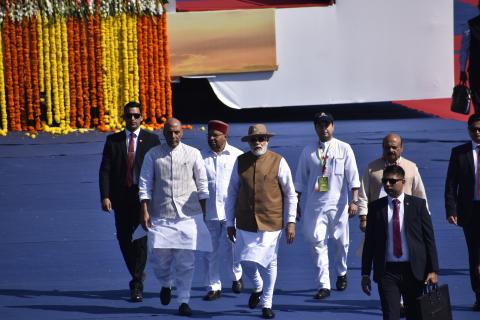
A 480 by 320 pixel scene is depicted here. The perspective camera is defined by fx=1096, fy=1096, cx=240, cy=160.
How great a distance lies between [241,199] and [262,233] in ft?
1.29

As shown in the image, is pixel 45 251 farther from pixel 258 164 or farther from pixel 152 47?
pixel 152 47

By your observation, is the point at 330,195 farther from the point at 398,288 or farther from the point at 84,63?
the point at 84,63

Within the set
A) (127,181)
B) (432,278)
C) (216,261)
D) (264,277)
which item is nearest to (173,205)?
(216,261)

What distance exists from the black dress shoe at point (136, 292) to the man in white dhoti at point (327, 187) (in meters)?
1.77

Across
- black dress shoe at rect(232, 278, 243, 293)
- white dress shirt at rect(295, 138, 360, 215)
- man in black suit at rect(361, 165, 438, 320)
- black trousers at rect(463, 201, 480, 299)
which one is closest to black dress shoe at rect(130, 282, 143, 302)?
black dress shoe at rect(232, 278, 243, 293)

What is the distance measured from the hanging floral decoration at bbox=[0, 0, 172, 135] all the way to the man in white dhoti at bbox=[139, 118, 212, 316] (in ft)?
33.7

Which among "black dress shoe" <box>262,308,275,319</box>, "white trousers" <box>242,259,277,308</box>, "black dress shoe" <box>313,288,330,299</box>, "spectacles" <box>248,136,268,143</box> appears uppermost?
"spectacles" <box>248,136,268,143</box>

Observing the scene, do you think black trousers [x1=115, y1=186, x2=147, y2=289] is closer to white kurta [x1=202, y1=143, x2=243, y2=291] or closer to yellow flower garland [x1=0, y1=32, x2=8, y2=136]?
white kurta [x1=202, y1=143, x2=243, y2=291]

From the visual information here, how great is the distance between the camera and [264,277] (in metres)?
10.2

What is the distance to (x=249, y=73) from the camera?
21141 mm

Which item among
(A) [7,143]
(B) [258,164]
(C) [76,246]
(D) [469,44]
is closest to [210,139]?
(B) [258,164]

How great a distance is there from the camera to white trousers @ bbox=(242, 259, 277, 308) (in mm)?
10062

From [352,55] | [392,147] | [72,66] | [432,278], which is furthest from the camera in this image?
[352,55]

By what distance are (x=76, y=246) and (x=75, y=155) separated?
18.7 ft
